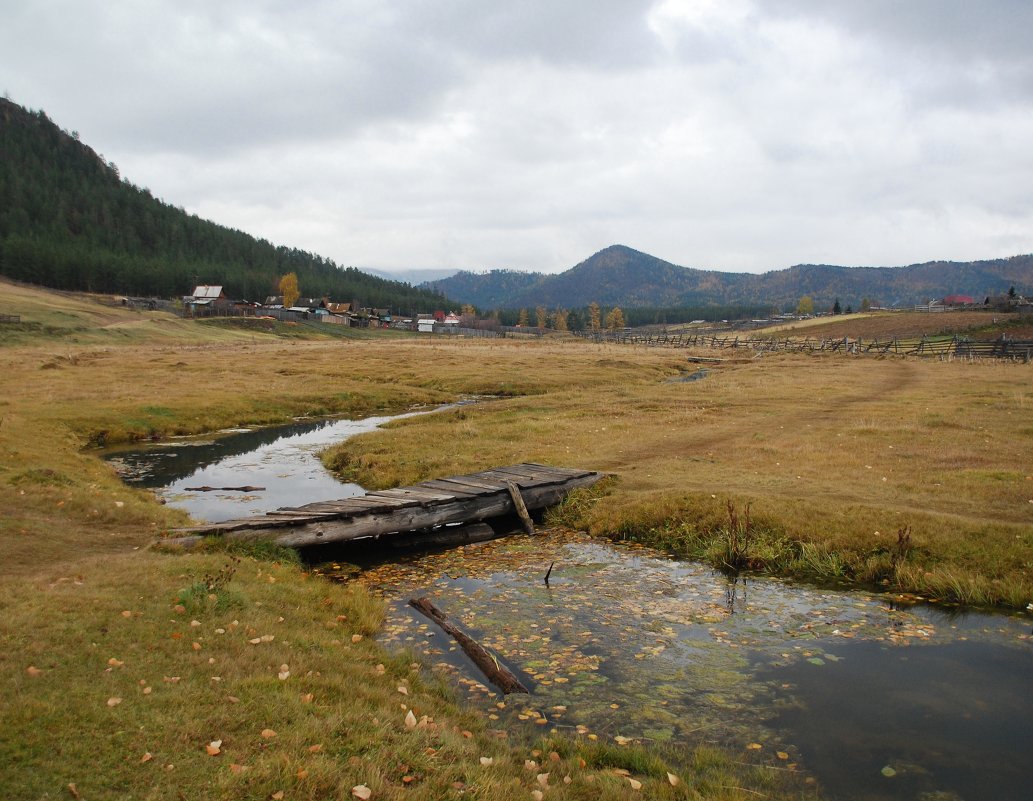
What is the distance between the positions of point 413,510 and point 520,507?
143 inches

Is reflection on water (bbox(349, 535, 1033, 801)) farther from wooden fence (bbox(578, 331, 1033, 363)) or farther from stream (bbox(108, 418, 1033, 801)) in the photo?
wooden fence (bbox(578, 331, 1033, 363))

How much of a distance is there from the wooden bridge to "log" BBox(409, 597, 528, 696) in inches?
168

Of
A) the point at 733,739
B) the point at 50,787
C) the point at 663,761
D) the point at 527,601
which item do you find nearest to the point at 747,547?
the point at 527,601

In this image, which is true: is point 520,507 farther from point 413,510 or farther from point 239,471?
point 239,471

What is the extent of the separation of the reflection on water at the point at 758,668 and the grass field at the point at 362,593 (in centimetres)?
94

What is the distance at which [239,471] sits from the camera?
29.7m

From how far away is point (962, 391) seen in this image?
45.9 metres

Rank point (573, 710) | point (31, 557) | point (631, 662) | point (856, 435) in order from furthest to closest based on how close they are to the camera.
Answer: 1. point (856, 435)
2. point (31, 557)
3. point (631, 662)
4. point (573, 710)

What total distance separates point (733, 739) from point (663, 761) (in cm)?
138

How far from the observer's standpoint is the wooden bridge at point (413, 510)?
16391 mm

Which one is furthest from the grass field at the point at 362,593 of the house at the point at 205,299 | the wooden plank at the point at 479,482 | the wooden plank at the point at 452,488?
the house at the point at 205,299

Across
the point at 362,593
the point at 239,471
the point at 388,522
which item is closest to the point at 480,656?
the point at 362,593

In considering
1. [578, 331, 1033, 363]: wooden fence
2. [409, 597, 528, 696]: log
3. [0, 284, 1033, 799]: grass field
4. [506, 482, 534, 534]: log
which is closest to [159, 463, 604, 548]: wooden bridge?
[506, 482, 534, 534]: log

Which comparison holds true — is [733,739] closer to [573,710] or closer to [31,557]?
[573,710]
